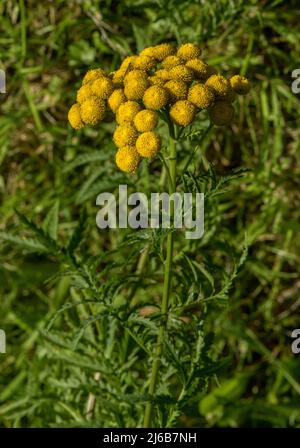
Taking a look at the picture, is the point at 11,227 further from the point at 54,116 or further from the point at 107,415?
the point at 107,415

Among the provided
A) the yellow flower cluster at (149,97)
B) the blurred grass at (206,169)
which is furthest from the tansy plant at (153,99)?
the blurred grass at (206,169)

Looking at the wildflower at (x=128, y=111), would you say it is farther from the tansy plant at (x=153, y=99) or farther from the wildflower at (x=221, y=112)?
the wildflower at (x=221, y=112)

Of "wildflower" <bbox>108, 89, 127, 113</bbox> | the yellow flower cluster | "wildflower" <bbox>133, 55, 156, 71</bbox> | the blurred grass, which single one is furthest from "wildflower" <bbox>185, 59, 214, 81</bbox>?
the blurred grass

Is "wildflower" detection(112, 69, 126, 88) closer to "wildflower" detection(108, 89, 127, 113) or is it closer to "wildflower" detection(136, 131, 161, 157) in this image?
"wildflower" detection(108, 89, 127, 113)

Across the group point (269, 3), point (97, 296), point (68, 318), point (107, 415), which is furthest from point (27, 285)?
point (269, 3)
